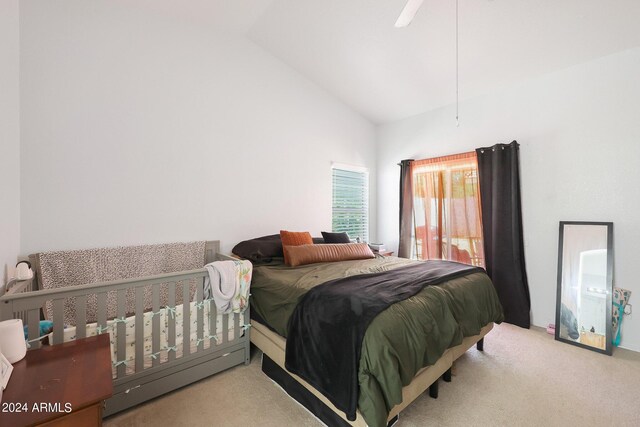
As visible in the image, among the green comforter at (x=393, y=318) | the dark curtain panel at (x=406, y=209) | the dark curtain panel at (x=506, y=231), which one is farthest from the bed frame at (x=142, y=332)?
the dark curtain panel at (x=506, y=231)

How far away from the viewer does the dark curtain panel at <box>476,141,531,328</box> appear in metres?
2.93

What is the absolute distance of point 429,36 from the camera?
8.27ft

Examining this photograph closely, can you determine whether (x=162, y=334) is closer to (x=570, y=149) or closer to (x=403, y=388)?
→ (x=403, y=388)

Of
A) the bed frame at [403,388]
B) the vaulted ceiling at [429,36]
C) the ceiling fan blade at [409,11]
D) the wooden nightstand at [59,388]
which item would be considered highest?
the vaulted ceiling at [429,36]

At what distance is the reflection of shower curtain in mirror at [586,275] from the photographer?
2480 mm

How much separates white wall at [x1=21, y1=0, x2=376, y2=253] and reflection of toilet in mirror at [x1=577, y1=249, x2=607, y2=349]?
2.96 meters

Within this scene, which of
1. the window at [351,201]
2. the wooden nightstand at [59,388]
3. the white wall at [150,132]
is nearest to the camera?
the wooden nightstand at [59,388]

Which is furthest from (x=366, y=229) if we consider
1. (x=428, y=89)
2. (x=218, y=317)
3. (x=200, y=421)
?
(x=200, y=421)

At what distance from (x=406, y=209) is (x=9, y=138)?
391 centimetres

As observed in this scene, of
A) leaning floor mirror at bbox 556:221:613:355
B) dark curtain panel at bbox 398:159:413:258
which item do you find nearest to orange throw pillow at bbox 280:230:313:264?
dark curtain panel at bbox 398:159:413:258

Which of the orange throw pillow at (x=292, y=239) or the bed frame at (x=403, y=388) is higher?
the orange throw pillow at (x=292, y=239)

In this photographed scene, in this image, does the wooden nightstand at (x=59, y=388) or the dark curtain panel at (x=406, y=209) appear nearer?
the wooden nightstand at (x=59, y=388)

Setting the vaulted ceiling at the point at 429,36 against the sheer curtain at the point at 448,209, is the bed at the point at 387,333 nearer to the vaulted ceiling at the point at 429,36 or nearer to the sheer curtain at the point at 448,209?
the sheer curtain at the point at 448,209

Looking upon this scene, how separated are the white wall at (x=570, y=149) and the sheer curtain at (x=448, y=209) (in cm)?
28
